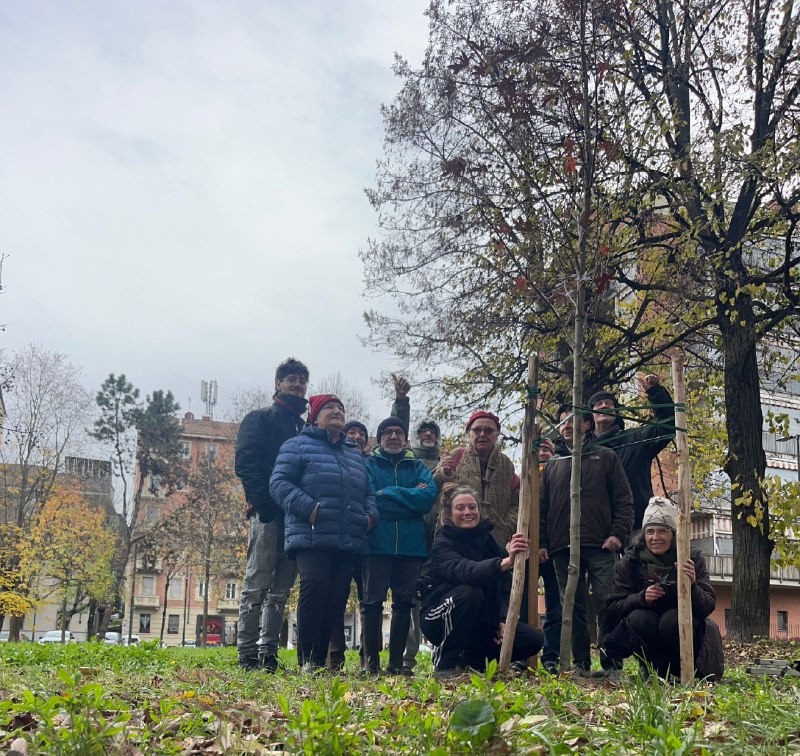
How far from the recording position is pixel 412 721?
10.8 feet

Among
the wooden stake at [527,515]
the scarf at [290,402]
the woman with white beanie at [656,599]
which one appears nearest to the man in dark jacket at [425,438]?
the scarf at [290,402]

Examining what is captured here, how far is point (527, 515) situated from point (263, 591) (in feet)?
8.63

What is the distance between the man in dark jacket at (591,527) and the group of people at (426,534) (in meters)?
0.01

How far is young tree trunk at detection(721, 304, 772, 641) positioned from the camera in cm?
1206

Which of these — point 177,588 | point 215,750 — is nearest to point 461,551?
point 215,750

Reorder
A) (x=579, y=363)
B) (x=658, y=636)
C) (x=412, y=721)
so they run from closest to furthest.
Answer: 1. (x=412, y=721)
2. (x=658, y=636)
3. (x=579, y=363)

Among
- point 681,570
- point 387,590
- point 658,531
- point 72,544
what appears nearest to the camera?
point 681,570

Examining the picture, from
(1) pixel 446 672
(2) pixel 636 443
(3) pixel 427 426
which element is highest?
(3) pixel 427 426

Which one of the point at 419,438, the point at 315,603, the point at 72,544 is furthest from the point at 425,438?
the point at 72,544

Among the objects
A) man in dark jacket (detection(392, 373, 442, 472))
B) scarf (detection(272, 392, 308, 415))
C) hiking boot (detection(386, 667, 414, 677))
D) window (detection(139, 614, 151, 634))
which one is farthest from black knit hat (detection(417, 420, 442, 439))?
window (detection(139, 614, 151, 634))

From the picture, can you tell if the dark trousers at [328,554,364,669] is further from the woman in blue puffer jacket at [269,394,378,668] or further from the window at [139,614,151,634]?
the window at [139,614,151,634]

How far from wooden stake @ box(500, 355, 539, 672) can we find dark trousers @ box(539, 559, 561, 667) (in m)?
0.87

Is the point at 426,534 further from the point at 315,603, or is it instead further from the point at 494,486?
the point at 315,603

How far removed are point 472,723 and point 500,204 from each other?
27.9 ft
